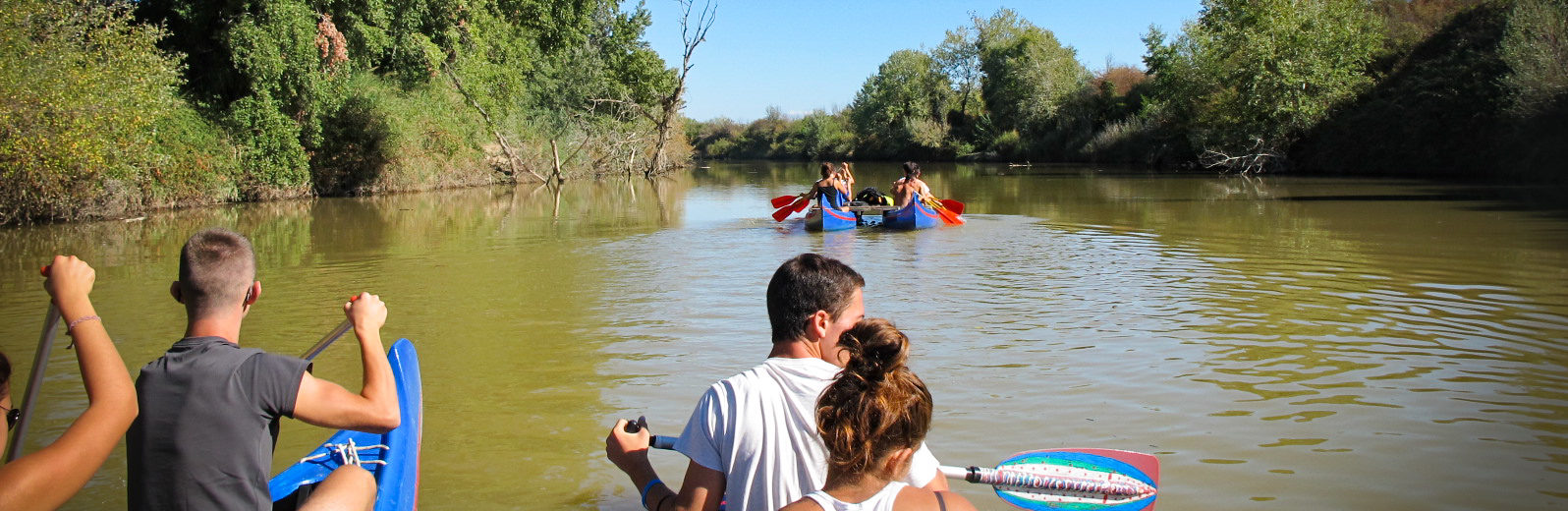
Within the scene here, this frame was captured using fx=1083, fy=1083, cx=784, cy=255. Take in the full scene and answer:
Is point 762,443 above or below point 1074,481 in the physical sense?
above

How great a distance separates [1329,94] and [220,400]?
35450 mm

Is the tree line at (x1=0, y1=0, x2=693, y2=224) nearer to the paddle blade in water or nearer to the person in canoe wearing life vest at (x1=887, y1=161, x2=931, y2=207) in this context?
the person in canoe wearing life vest at (x1=887, y1=161, x2=931, y2=207)

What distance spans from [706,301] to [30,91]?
36.1 ft

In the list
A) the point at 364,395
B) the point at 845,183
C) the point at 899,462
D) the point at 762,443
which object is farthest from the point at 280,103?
the point at 899,462

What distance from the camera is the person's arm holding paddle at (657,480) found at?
101 inches

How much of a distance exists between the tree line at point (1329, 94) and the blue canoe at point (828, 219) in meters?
15.9

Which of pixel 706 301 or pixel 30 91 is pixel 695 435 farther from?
pixel 30 91

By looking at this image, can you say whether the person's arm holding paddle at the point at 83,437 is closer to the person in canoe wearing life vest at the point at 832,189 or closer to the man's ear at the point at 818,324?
the man's ear at the point at 818,324

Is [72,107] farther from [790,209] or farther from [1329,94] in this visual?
[1329,94]

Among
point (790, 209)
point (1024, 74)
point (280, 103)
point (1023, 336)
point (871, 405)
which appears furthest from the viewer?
point (1024, 74)

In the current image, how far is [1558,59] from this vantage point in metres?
23.1

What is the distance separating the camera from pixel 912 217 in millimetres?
15008

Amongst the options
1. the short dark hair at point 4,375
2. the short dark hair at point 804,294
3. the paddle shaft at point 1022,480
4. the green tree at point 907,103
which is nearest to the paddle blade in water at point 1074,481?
the paddle shaft at point 1022,480

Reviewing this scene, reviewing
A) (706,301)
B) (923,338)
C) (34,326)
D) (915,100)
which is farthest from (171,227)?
(915,100)
